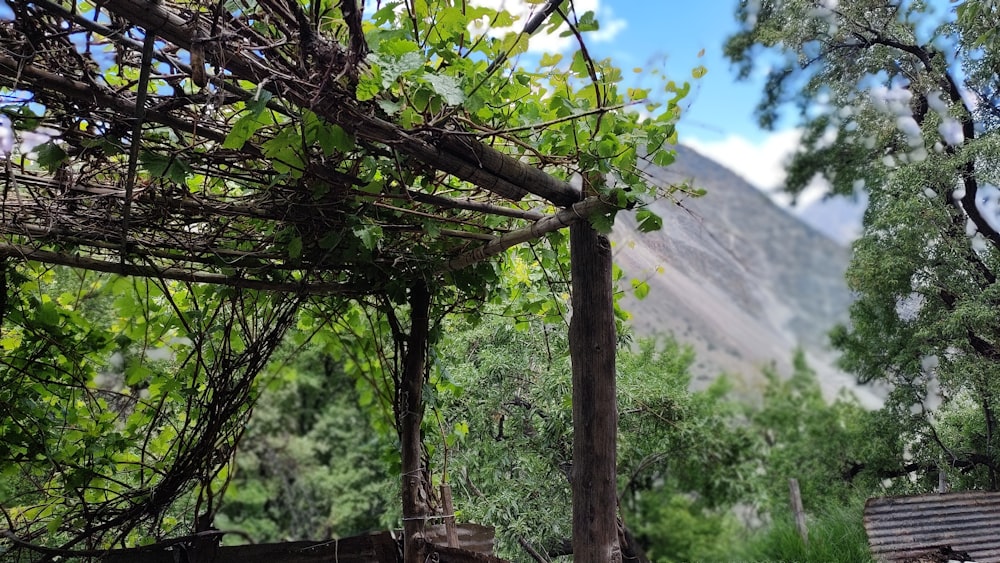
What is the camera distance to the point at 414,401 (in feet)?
7.88

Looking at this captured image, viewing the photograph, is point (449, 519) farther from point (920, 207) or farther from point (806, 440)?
point (806, 440)

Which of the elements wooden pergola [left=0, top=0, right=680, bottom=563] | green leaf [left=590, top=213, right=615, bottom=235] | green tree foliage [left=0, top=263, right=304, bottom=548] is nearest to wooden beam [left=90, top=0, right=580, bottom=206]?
wooden pergola [left=0, top=0, right=680, bottom=563]

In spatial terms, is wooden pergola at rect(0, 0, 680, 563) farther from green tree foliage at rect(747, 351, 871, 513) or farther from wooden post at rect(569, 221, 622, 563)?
green tree foliage at rect(747, 351, 871, 513)

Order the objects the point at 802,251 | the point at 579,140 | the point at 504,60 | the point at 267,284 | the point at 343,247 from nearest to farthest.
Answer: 1. the point at 504,60
2. the point at 579,140
3. the point at 343,247
4. the point at 267,284
5. the point at 802,251

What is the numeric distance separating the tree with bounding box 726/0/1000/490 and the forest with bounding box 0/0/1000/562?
18 mm

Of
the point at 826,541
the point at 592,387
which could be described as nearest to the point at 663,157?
the point at 592,387

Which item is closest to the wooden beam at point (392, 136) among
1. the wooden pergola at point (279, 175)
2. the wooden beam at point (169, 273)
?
the wooden pergola at point (279, 175)

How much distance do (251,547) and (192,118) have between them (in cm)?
152

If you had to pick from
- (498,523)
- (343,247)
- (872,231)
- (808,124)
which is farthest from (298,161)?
(808,124)

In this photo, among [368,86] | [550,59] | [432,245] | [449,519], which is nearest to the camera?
[368,86]

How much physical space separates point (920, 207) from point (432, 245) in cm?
295

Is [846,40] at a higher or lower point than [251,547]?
higher

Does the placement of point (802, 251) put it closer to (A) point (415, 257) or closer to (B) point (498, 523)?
(B) point (498, 523)

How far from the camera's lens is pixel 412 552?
7.23 feet
